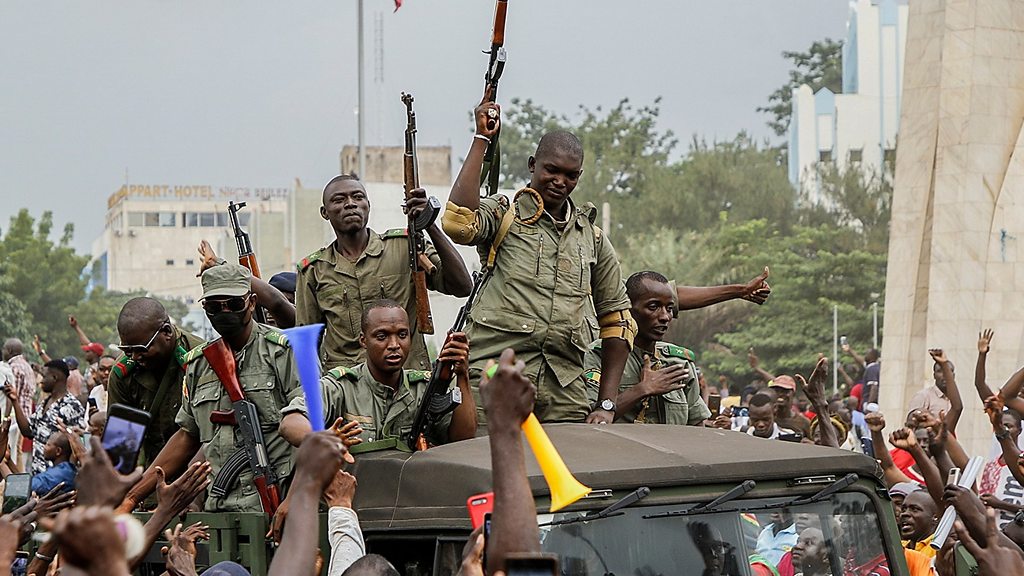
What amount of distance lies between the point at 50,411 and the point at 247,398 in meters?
7.30

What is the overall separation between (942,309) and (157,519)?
13.6m

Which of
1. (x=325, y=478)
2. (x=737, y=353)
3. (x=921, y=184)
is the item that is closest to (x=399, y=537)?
(x=325, y=478)

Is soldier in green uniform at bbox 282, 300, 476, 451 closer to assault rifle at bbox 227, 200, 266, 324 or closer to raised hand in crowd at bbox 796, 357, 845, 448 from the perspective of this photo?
assault rifle at bbox 227, 200, 266, 324

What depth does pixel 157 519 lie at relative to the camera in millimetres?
4270

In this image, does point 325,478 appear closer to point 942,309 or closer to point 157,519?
point 157,519

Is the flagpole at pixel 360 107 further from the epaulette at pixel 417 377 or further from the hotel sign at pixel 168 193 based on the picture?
the hotel sign at pixel 168 193

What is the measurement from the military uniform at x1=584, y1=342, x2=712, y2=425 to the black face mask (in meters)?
1.59

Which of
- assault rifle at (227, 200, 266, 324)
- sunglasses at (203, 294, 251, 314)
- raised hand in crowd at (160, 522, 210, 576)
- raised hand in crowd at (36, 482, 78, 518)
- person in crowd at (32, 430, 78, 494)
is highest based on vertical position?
assault rifle at (227, 200, 266, 324)

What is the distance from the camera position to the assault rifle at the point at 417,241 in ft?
21.5

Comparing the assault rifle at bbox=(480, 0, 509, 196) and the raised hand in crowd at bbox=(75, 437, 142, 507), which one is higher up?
the assault rifle at bbox=(480, 0, 509, 196)

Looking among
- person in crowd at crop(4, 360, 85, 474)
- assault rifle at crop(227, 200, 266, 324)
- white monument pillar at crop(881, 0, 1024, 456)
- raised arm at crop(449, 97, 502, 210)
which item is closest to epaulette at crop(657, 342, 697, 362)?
raised arm at crop(449, 97, 502, 210)

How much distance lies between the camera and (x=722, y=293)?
7.79 metres

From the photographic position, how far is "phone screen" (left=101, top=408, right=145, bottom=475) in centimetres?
329

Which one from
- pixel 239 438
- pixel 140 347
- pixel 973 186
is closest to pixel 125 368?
pixel 140 347
